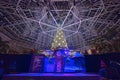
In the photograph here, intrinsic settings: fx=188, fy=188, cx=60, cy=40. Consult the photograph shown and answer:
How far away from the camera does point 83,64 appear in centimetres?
1116

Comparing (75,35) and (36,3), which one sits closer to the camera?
(36,3)

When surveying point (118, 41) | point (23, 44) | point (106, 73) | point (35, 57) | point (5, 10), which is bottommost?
point (106, 73)

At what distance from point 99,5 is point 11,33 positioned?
16.2 meters

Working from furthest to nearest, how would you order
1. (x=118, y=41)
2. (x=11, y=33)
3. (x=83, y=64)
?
(x=11, y=33)
(x=118, y=41)
(x=83, y=64)

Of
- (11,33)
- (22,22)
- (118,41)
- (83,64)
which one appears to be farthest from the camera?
(11,33)

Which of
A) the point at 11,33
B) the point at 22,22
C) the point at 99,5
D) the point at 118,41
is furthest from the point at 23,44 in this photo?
the point at 118,41

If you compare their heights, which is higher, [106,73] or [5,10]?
[5,10]

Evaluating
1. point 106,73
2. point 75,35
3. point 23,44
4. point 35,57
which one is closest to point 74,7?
point 75,35

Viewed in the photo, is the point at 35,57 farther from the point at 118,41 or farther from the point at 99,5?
the point at 99,5

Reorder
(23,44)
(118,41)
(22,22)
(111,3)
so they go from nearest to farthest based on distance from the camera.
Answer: (118,41) → (111,3) → (22,22) → (23,44)

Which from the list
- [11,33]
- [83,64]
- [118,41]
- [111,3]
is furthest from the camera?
[11,33]

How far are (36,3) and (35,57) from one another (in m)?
16.8

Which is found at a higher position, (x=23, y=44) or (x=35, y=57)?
(x=23, y=44)

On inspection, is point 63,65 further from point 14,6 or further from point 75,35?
point 75,35
